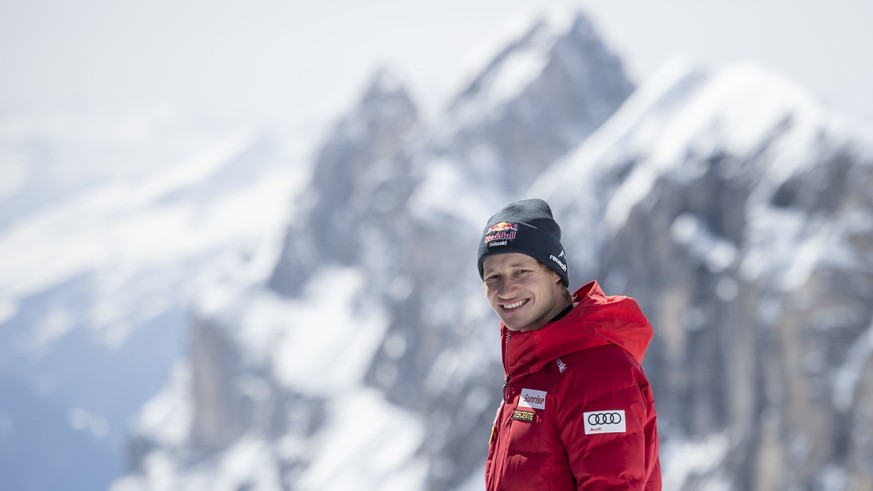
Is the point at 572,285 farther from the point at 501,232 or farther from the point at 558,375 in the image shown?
the point at 558,375

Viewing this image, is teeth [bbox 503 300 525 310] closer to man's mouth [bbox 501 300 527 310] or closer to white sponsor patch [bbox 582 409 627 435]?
man's mouth [bbox 501 300 527 310]

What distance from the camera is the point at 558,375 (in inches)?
193

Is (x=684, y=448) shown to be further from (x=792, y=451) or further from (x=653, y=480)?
(x=653, y=480)

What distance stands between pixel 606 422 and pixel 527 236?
4.34 ft

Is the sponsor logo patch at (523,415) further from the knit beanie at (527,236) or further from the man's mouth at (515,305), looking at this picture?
the knit beanie at (527,236)

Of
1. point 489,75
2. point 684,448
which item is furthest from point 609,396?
point 489,75

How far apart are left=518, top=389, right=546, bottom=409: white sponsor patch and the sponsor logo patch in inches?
1.6

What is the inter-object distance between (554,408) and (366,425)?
141804mm

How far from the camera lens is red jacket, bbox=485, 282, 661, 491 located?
4.57m

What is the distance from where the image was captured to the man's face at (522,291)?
17.4 feet

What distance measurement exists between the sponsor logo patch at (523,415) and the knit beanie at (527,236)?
95 cm

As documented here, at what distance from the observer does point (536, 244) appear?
17.6ft

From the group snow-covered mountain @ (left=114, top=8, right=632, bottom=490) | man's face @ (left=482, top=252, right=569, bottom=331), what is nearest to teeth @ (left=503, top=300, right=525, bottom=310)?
man's face @ (left=482, top=252, right=569, bottom=331)

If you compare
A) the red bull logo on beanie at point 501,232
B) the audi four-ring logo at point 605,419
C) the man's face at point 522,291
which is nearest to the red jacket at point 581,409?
the audi four-ring logo at point 605,419
